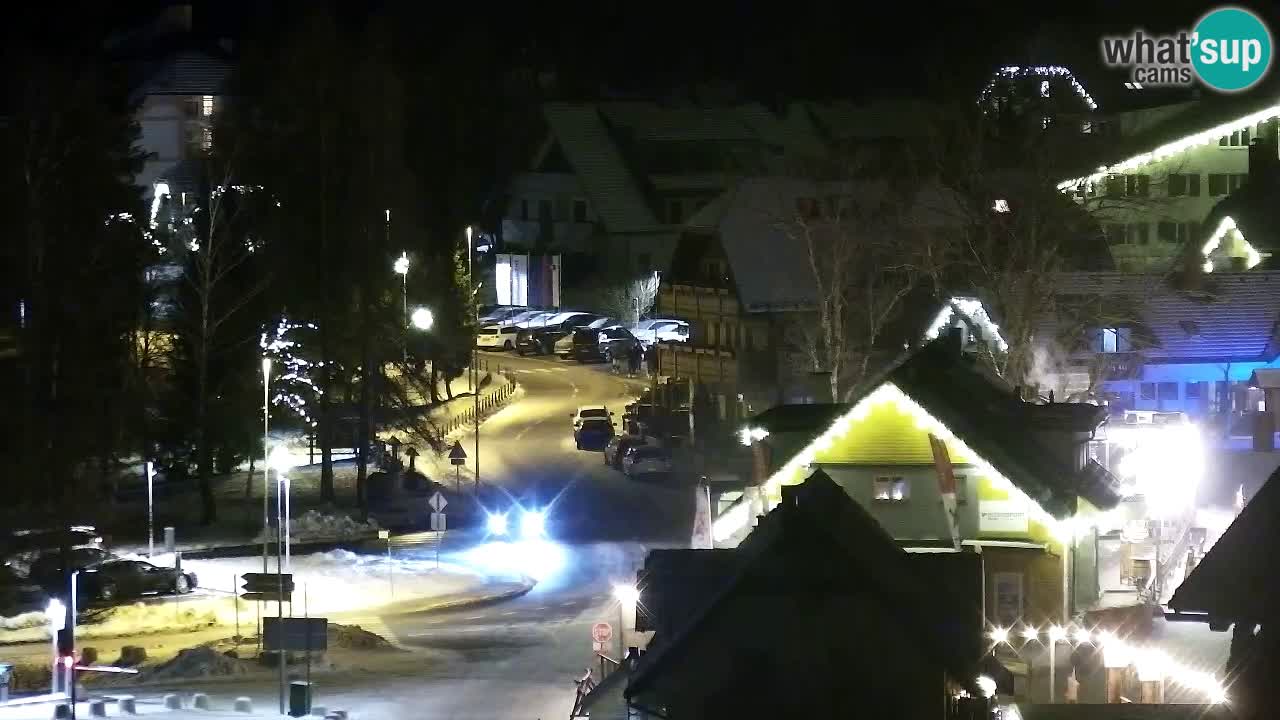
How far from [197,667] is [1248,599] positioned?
2260 centimetres

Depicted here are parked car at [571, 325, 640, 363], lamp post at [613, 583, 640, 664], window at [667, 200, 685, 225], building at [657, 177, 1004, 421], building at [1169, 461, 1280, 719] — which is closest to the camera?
building at [1169, 461, 1280, 719]

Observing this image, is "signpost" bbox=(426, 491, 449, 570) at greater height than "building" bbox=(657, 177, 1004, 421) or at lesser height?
lesser

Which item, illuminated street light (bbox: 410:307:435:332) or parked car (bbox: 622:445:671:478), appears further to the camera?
illuminated street light (bbox: 410:307:435:332)

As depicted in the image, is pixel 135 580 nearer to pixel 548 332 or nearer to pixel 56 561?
pixel 56 561

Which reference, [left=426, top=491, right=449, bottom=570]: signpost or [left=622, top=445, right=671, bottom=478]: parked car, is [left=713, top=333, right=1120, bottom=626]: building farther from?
[left=622, top=445, right=671, bottom=478]: parked car

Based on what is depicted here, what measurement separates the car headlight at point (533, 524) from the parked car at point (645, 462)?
242 inches

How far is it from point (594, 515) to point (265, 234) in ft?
39.2

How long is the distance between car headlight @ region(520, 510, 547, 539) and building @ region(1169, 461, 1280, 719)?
37.3m

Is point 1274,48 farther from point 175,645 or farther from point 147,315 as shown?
point 175,645

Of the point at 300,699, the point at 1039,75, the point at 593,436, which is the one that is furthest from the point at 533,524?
the point at 1039,75

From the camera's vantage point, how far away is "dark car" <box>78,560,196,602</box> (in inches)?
1743

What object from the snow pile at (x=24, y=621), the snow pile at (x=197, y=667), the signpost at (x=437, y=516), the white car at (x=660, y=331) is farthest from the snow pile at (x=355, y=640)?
the white car at (x=660, y=331)

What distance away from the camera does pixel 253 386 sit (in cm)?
5922

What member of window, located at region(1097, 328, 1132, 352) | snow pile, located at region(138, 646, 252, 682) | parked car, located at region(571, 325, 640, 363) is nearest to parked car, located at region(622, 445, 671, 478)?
window, located at region(1097, 328, 1132, 352)
